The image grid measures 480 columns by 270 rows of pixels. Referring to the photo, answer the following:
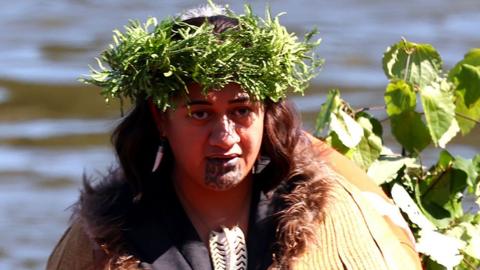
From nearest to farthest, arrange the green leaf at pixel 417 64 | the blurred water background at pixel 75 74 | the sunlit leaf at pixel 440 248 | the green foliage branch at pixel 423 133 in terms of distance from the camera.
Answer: the sunlit leaf at pixel 440 248 < the green foliage branch at pixel 423 133 < the green leaf at pixel 417 64 < the blurred water background at pixel 75 74

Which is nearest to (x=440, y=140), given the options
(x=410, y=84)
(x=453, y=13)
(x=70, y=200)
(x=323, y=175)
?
(x=410, y=84)

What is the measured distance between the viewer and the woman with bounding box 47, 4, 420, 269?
290 cm

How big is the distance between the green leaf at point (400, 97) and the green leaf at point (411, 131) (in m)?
0.03

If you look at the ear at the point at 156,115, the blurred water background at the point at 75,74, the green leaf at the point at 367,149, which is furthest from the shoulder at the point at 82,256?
the blurred water background at the point at 75,74

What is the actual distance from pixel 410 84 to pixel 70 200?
9.36ft

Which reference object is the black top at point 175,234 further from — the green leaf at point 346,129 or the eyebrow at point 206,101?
the green leaf at point 346,129

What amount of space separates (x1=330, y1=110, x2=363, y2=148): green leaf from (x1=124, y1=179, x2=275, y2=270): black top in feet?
1.92

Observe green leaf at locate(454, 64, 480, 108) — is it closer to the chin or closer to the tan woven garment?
the tan woven garment

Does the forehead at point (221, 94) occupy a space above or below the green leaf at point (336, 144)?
above

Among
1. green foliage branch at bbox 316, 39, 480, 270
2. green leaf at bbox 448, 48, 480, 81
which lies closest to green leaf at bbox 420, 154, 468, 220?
green foliage branch at bbox 316, 39, 480, 270

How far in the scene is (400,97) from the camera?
367cm

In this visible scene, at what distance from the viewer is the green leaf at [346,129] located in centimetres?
362

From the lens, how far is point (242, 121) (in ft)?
9.53

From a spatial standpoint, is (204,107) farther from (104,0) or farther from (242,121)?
(104,0)
